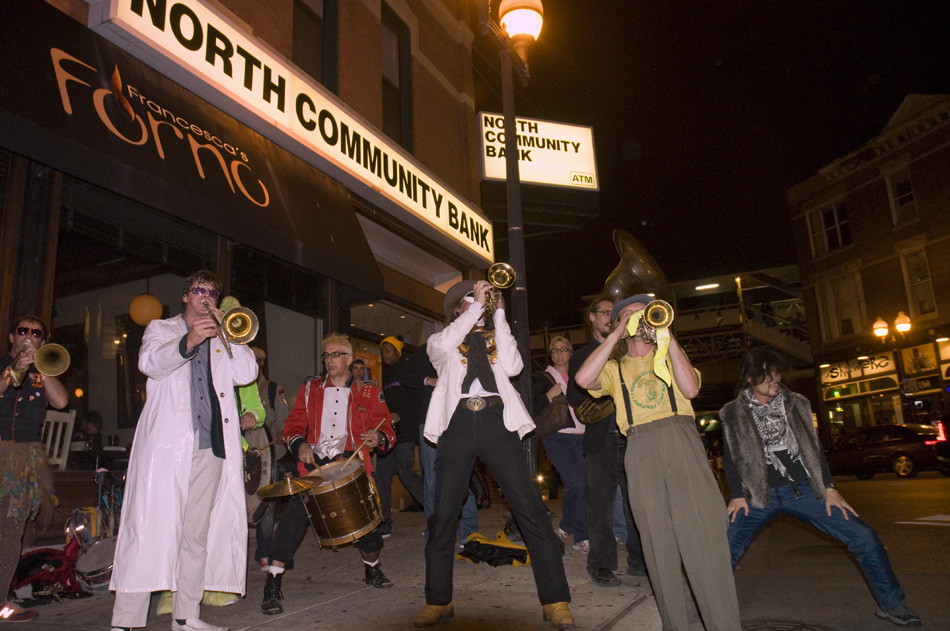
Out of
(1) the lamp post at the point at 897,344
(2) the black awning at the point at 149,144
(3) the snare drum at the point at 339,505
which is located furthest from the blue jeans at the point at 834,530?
(1) the lamp post at the point at 897,344

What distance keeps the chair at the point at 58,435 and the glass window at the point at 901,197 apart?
2894 cm

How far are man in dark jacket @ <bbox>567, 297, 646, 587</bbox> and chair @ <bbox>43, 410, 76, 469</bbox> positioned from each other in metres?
4.64

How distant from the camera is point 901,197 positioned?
2677 centimetres

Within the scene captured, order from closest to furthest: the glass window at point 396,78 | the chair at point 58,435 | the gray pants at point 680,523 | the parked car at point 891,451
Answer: the gray pants at point 680,523, the chair at point 58,435, the glass window at point 396,78, the parked car at point 891,451

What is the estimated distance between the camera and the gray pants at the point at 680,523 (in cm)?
358

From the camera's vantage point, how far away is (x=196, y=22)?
7.29m

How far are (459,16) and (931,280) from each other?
20300 millimetres

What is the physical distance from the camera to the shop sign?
88.2ft

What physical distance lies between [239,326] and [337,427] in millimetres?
1509

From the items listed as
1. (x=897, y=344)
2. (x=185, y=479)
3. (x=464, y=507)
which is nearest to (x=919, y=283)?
(x=897, y=344)

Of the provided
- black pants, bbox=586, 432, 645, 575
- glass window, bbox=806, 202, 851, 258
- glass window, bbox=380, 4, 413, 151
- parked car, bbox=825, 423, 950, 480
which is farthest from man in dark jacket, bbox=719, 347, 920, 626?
glass window, bbox=806, 202, 851, 258

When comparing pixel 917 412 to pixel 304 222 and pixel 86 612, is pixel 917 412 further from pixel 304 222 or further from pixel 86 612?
pixel 86 612

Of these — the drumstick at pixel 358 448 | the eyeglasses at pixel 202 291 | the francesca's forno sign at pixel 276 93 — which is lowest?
the drumstick at pixel 358 448

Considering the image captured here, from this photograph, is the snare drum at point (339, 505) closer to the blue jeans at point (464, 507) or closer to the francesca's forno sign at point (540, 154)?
the blue jeans at point (464, 507)
